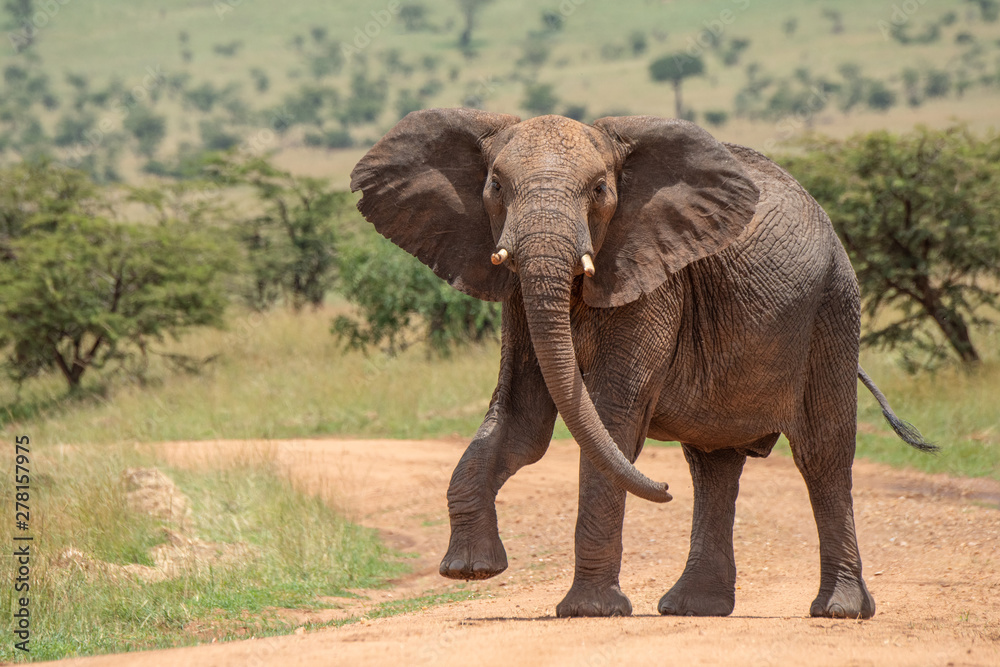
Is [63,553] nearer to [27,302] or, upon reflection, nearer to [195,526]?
[195,526]

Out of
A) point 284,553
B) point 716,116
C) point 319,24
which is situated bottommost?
point 284,553

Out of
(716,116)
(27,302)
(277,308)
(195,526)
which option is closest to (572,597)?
(195,526)

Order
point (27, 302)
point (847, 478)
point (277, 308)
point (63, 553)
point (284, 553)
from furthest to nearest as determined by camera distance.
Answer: point (277, 308) → point (27, 302) → point (284, 553) → point (63, 553) → point (847, 478)

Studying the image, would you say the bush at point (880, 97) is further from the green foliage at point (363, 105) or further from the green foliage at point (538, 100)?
the green foliage at point (363, 105)

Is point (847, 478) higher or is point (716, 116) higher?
point (716, 116)

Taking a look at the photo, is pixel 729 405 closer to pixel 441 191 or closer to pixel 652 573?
pixel 441 191

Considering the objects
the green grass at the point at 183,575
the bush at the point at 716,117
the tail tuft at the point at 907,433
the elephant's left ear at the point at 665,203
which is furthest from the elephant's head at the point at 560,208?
the bush at the point at 716,117

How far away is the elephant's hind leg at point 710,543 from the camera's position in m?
6.10

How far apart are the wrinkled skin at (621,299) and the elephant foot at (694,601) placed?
497mm

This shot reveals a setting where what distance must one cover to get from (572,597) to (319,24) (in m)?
93.7

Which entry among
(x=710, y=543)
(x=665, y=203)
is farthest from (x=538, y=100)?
(x=665, y=203)

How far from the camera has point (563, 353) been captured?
4.45m

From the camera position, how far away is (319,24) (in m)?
93.8

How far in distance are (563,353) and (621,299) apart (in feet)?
1.65
